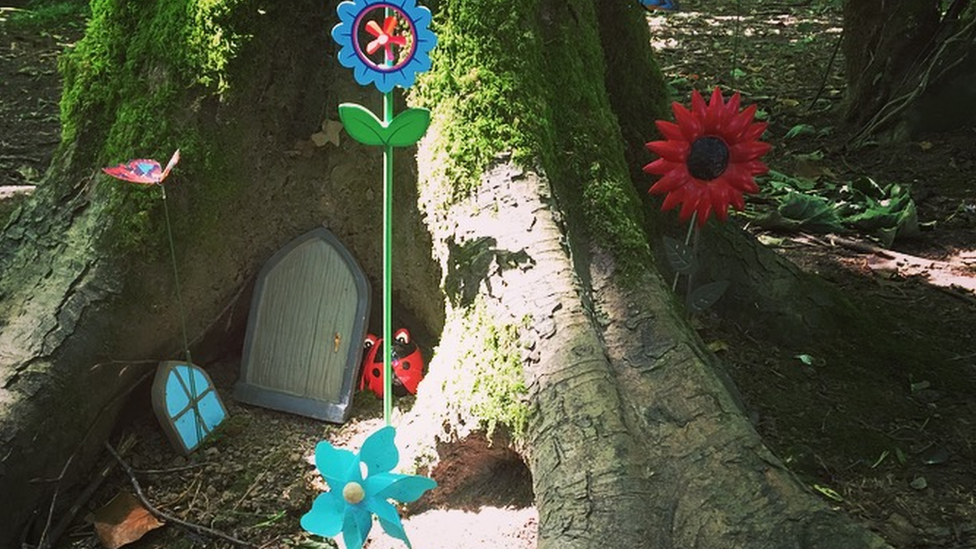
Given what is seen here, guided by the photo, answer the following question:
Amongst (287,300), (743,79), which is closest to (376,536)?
(287,300)

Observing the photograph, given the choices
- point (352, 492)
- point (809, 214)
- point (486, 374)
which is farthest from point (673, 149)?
point (809, 214)

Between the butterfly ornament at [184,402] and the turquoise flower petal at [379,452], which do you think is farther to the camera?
the butterfly ornament at [184,402]

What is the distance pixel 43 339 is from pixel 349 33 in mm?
1343

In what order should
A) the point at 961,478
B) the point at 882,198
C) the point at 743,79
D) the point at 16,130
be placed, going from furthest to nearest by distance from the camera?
the point at 743,79 → the point at 16,130 → the point at 882,198 → the point at 961,478

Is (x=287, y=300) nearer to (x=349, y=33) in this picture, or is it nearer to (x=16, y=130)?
(x=349, y=33)

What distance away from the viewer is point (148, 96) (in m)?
2.95

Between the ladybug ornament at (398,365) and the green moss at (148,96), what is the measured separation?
2.32ft

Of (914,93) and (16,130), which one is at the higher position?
(16,130)

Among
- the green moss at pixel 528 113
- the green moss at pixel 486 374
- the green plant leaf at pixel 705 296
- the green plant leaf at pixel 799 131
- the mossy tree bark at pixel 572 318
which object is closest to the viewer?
the mossy tree bark at pixel 572 318

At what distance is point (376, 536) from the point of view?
2576mm

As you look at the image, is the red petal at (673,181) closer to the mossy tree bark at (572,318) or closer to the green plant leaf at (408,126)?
the mossy tree bark at (572,318)

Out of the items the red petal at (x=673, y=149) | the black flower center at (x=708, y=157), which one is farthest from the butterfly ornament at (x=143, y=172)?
the black flower center at (x=708, y=157)

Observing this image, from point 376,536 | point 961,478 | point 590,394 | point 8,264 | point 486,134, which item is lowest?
point 961,478

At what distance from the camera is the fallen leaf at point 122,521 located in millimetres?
2631
